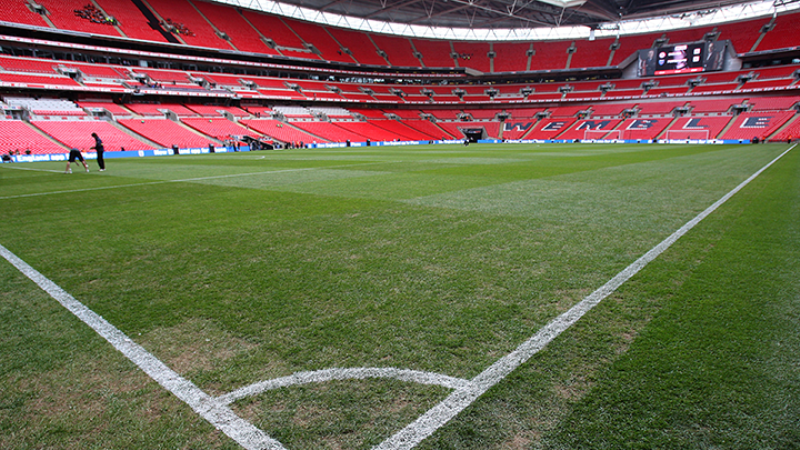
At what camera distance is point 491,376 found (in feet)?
7.20

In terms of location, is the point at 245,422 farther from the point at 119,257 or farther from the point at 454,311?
the point at 119,257

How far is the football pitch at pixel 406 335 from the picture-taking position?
6.06 ft

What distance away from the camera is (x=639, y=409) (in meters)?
1.91

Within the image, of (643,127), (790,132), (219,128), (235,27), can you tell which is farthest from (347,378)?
(235,27)

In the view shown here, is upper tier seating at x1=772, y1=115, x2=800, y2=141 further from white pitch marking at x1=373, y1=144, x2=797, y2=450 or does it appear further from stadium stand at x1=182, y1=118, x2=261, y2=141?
stadium stand at x1=182, y1=118, x2=261, y2=141

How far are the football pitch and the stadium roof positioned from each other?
4768 cm

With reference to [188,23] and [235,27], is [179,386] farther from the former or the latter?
[235,27]

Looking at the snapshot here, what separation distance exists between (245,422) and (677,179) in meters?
12.7

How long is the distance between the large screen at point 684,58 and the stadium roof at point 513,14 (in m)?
4.59

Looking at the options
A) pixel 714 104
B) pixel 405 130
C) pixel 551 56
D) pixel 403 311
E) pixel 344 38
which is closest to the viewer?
pixel 403 311

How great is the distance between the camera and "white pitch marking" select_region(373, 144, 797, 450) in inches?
69.7

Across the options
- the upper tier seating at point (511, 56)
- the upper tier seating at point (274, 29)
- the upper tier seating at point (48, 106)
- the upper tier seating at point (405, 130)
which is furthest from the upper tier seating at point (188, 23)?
the upper tier seating at point (511, 56)

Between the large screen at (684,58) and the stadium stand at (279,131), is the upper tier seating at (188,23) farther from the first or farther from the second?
the large screen at (684,58)

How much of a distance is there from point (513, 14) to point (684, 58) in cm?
2425
